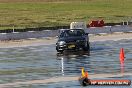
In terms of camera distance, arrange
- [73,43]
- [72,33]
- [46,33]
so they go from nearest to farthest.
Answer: [73,43], [72,33], [46,33]

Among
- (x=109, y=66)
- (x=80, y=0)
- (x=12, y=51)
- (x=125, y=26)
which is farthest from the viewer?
(x=80, y=0)

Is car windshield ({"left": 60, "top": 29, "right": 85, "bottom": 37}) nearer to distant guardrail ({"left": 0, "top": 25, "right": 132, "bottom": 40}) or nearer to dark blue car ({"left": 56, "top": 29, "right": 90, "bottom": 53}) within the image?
dark blue car ({"left": 56, "top": 29, "right": 90, "bottom": 53})

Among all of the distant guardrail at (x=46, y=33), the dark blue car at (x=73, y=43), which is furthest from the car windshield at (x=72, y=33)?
the distant guardrail at (x=46, y=33)

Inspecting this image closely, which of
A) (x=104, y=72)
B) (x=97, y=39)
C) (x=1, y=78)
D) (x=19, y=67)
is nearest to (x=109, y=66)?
(x=104, y=72)

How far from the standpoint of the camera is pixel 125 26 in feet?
184

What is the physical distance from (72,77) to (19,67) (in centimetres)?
535

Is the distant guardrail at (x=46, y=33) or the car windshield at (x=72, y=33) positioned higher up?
the car windshield at (x=72, y=33)

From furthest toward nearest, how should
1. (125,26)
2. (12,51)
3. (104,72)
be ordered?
(125,26), (12,51), (104,72)

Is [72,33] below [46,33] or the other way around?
the other way around

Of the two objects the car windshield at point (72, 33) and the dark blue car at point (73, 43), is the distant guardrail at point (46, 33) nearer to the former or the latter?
the car windshield at point (72, 33)

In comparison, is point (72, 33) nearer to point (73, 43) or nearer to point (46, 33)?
point (73, 43)

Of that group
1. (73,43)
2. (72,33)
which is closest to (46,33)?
(72,33)

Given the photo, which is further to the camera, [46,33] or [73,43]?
[46,33]

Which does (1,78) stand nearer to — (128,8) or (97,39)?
(97,39)
